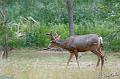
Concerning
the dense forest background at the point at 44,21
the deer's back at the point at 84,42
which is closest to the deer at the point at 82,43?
the deer's back at the point at 84,42

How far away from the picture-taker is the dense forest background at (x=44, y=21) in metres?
23.9

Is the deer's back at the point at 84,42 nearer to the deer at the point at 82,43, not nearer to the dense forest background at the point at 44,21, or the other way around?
the deer at the point at 82,43

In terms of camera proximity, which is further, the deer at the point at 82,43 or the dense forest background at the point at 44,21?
the dense forest background at the point at 44,21

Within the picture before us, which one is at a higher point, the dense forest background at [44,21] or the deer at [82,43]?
the deer at [82,43]

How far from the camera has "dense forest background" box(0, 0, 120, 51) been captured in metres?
23.9

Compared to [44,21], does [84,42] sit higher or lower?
higher

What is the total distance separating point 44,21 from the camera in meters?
27.5

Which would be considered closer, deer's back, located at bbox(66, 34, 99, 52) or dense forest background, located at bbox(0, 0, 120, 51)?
deer's back, located at bbox(66, 34, 99, 52)

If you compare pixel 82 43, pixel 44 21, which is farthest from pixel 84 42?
pixel 44 21

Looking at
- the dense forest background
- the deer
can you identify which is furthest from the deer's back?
the dense forest background

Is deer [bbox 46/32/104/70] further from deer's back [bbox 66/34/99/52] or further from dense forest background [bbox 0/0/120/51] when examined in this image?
dense forest background [bbox 0/0/120/51]

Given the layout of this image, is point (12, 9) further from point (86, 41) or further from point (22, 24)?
point (86, 41)

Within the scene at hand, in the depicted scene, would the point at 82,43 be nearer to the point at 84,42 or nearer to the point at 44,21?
the point at 84,42

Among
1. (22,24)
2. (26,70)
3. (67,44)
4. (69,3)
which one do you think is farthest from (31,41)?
(26,70)
